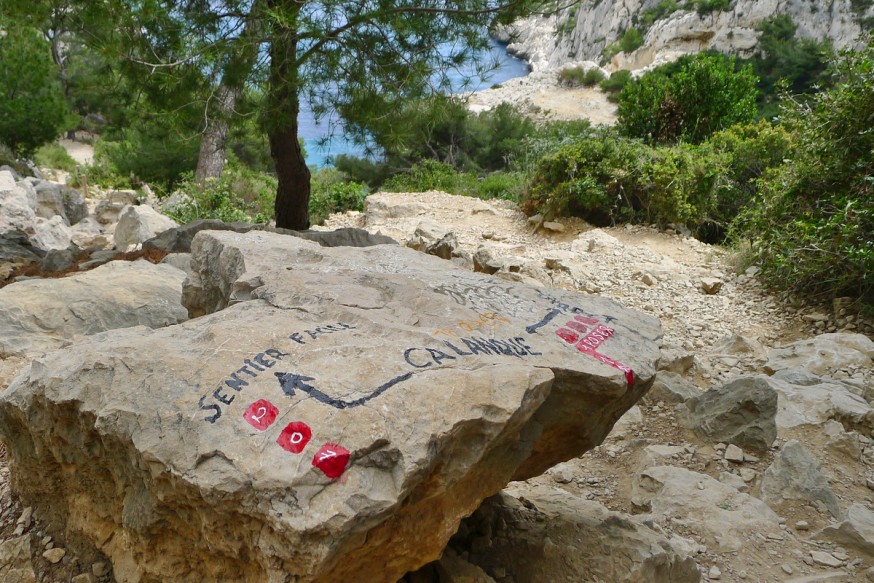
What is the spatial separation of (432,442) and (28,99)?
15.4 meters

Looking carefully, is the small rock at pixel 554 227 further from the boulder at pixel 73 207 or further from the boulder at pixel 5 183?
the boulder at pixel 73 207

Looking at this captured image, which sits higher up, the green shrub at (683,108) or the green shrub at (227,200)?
the green shrub at (683,108)

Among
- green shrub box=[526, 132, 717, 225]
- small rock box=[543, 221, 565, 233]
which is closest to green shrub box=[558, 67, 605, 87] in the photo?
green shrub box=[526, 132, 717, 225]

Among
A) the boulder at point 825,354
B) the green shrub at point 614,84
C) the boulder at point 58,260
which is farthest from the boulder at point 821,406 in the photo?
the green shrub at point 614,84

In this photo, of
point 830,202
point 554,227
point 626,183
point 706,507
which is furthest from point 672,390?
point 626,183

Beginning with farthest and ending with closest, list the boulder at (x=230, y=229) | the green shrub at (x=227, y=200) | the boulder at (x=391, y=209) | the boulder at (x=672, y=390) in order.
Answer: the boulder at (x=391, y=209), the green shrub at (x=227, y=200), the boulder at (x=230, y=229), the boulder at (x=672, y=390)

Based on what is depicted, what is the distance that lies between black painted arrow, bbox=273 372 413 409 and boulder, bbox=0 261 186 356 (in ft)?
9.14

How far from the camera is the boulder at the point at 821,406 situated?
12.0 ft

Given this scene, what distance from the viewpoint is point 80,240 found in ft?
26.7

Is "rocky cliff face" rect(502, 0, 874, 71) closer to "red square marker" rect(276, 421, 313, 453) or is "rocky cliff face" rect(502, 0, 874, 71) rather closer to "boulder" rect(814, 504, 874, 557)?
"boulder" rect(814, 504, 874, 557)

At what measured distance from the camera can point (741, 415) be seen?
352cm

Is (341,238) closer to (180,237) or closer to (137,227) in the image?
(180,237)

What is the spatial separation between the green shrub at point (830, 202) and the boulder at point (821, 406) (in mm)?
1277

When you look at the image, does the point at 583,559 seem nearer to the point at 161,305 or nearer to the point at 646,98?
the point at 161,305
